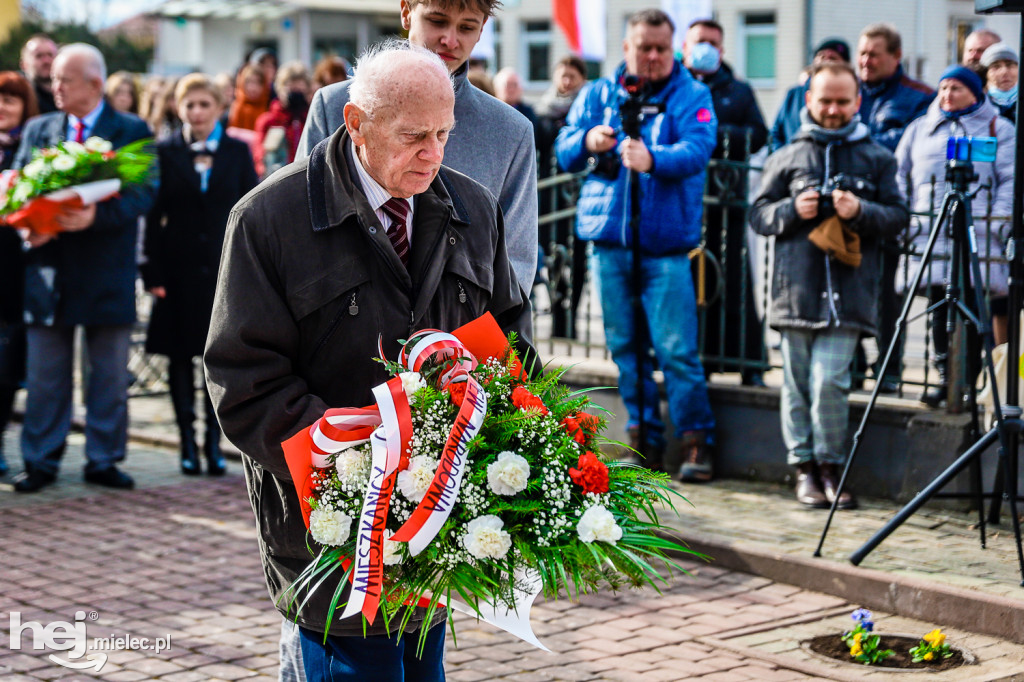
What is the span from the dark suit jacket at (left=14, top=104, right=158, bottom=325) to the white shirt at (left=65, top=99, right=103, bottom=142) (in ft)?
0.10

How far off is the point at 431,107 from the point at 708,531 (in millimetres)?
3916

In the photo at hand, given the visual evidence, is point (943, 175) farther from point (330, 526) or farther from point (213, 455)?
point (330, 526)

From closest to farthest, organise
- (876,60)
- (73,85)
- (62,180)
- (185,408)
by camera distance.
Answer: (62,180) < (73,85) < (185,408) < (876,60)

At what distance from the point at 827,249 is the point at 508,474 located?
4247 millimetres

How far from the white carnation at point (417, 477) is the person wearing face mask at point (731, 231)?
508 cm

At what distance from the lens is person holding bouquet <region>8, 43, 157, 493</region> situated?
7.59m

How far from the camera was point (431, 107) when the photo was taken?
2961mm

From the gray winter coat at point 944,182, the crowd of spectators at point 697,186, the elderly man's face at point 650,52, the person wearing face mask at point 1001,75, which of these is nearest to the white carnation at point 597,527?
the crowd of spectators at point 697,186

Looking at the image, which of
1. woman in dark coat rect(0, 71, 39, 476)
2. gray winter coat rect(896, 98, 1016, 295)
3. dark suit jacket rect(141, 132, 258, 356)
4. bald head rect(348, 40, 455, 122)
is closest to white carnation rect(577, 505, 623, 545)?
bald head rect(348, 40, 455, 122)

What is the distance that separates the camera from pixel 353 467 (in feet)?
9.27

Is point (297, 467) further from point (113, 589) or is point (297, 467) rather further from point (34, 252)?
point (34, 252)

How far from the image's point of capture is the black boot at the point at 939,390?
6.89m

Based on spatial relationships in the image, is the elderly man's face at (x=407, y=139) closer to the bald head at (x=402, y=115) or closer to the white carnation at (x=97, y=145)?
the bald head at (x=402, y=115)

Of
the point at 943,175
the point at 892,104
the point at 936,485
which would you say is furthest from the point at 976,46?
the point at 936,485
